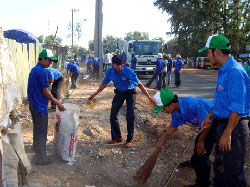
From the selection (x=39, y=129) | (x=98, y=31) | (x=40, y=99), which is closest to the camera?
(x=40, y=99)

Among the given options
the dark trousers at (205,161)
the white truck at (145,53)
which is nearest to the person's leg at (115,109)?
the dark trousers at (205,161)

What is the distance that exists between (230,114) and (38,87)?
8.94ft

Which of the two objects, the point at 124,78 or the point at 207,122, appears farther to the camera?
the point at 124,78

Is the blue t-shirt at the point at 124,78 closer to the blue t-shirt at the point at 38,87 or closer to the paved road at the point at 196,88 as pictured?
the blue t-shirt at the point at 38,87

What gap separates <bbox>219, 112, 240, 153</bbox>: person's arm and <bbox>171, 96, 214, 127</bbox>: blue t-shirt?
0.68 metres

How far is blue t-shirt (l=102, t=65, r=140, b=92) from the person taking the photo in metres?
5.07

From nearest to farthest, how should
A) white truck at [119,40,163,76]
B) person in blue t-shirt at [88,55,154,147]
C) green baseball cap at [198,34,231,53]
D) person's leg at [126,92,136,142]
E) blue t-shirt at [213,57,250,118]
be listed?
blue t-shirt at [213,57,250,118] → green baseball cap at [198,34,231,53] → person in blue t-shirt at [88,55,154,147] → person's leg at [126,92,136,142] → white truck at [119,40,163,76]

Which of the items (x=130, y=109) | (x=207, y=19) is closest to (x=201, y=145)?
(x=130, y=109)

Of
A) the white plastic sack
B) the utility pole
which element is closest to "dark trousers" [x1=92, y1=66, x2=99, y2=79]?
the utility pole

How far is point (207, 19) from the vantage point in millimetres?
32031

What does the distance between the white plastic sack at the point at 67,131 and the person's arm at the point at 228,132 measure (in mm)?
2328

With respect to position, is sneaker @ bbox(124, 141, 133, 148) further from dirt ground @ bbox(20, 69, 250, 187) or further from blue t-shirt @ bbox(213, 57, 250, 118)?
blue t-shirt @ bbox(213, 57, 250, 118)

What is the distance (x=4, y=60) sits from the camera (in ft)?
9.14

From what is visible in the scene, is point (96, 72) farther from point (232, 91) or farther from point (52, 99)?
point (232, 91)
